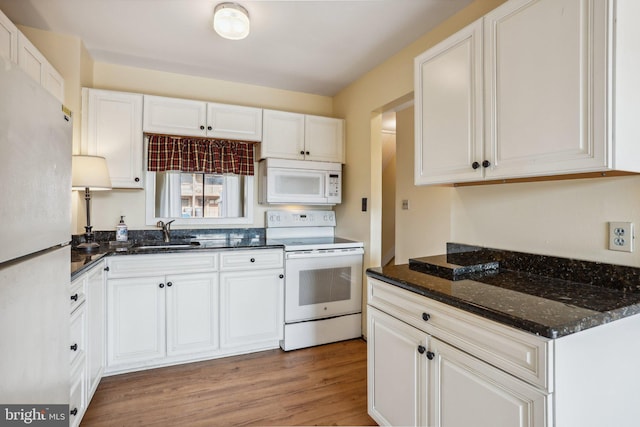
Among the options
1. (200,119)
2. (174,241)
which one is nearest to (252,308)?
(174,241)

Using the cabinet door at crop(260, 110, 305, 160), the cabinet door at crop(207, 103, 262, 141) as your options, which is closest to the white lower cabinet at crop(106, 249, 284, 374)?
the cabinet door at crop(260, 110, 305, 160)

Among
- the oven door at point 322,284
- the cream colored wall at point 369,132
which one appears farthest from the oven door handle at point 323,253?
the cream colored wall at point 369,132

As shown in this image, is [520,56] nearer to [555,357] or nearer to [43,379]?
[555,357]

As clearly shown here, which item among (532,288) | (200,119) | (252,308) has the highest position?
(200,119)

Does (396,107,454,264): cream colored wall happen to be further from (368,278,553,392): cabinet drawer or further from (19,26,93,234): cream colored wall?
(19,26,93,234): cream colored wall

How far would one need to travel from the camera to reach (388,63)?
262 cm

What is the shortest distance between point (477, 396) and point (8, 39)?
2.64 meters

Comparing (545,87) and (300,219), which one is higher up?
(545,87)

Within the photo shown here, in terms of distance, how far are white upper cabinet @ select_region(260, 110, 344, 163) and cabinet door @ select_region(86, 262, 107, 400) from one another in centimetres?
160

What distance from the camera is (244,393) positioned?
82.0 inches

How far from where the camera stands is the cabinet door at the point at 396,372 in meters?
1.37

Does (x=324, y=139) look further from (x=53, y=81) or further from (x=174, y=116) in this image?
(x=53, y=81)

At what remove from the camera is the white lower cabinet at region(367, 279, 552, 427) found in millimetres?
1004

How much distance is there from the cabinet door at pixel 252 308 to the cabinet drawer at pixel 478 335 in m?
1.32
